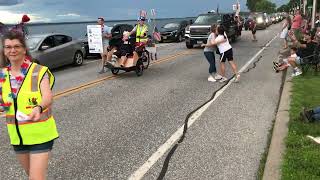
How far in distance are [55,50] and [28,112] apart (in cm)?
1421

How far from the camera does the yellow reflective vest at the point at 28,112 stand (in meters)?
3.55

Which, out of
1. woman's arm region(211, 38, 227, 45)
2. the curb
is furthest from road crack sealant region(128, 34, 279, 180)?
woman's arm region(211, 38, 227, 45)

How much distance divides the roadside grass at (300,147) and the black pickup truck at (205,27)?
16877mm

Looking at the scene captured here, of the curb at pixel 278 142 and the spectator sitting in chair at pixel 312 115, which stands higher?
the spectator sitting in chair at pixel 312 115

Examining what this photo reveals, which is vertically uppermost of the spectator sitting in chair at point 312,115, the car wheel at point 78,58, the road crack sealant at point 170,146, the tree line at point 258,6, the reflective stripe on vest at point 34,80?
the tree line at point 258,6

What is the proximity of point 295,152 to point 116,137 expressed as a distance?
288 cm

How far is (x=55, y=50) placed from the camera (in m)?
17.3

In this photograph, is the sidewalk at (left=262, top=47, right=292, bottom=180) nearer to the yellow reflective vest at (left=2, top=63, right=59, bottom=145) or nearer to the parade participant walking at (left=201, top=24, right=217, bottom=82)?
Answer: the yellow reflective vest at (left=2, top=63, right=59, bottom=145)

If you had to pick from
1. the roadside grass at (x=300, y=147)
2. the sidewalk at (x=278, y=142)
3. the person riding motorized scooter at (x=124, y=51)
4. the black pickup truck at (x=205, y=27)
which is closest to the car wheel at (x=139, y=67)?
the person riding motorized scooter at (x=124, y=51)

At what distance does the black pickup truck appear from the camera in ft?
88.4

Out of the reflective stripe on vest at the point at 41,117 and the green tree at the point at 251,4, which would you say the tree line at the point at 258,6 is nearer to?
the green tree at the point at 251,4

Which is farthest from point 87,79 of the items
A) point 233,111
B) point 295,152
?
point 295,152

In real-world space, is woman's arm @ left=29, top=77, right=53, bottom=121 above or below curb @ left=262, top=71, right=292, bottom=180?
above

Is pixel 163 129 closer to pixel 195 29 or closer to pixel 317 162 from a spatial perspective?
pixel 317 162
